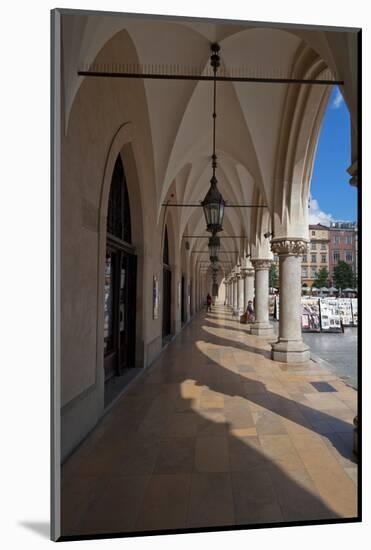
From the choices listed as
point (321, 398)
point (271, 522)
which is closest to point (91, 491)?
point (271, 522)

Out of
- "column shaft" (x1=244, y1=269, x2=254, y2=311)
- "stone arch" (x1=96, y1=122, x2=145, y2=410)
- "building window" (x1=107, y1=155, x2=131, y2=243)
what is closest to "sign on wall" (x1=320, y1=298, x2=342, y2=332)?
"column shaft" (x1=244, y1=269, x2=254, y2=311)

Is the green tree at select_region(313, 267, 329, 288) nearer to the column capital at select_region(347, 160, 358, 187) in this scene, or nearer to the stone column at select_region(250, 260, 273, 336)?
the stone column at select_region(250, 260, 273, 336)

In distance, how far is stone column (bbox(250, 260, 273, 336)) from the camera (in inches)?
485

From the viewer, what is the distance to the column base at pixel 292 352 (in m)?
7.47

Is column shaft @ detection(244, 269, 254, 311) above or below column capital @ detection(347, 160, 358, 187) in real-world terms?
below

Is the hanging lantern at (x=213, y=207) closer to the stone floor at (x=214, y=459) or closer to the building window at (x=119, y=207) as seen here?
the building window at (x=119, y=207)

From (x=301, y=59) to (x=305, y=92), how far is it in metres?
0.90

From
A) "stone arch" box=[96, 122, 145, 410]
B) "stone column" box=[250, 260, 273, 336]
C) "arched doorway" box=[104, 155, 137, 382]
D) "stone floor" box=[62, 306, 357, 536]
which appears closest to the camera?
"stone floor" box=[62, 306, 357, 536]

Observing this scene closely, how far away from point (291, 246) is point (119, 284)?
13.6 feet

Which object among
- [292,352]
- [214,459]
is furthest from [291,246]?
[214,459]

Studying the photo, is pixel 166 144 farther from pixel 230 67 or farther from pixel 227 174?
pixel 227 174

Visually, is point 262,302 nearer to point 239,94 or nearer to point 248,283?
point 248,283

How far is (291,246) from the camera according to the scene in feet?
25.2

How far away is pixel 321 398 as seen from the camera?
4855 millimetres
